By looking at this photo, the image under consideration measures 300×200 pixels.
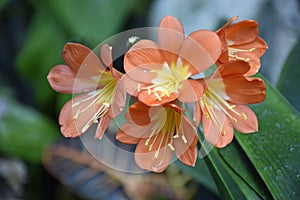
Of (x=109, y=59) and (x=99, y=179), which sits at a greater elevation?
(x=109, y=59)

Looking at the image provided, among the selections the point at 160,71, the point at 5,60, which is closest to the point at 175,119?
the point at 160,71

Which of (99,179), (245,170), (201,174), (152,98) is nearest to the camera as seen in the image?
(152,98)

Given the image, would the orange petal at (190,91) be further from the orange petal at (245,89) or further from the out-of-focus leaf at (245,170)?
the out-of-focus leaf at (245,170)

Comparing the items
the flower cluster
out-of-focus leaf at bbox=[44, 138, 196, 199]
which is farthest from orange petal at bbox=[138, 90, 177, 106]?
out-of-focus leaf at bbox=[44, 138, 196, 199]

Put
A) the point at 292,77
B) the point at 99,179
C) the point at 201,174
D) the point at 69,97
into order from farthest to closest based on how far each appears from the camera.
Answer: the point at 69,97, the point at 99,179, the point at 201,174, the point at 292,77

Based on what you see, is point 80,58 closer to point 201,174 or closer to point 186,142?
point 186,142

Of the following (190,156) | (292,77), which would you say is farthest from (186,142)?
(292,77)

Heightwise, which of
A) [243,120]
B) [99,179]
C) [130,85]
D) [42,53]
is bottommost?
[99,179]
